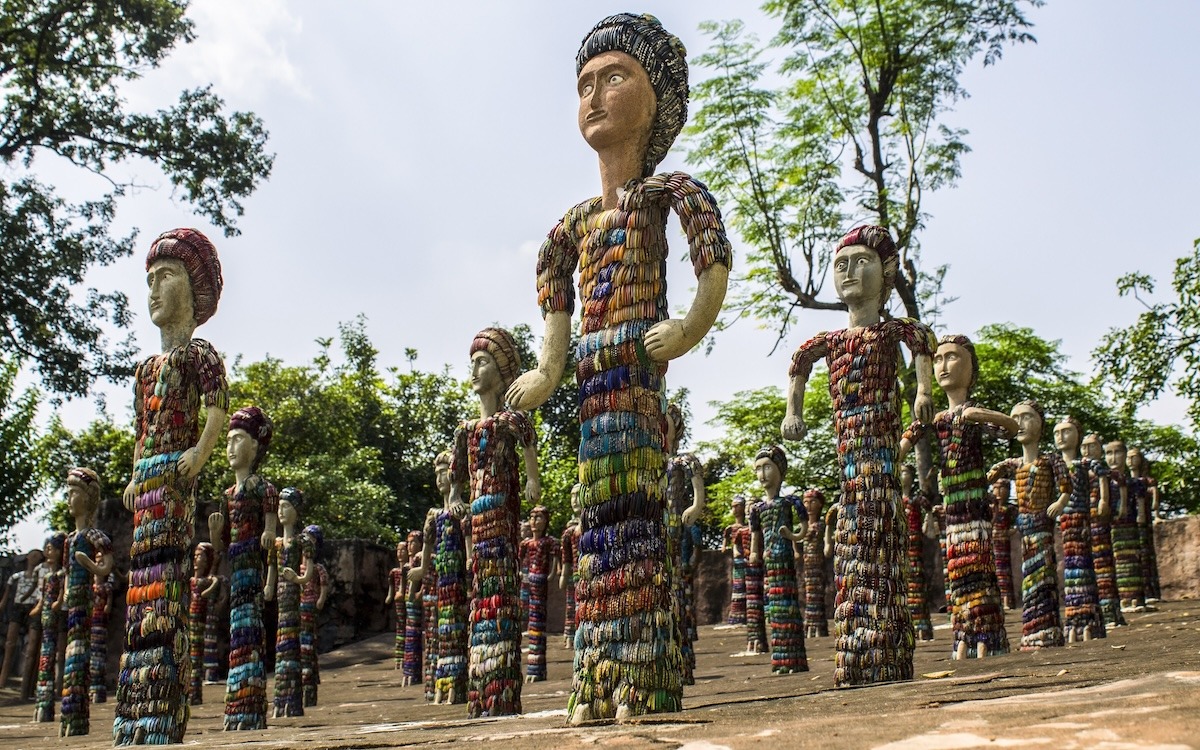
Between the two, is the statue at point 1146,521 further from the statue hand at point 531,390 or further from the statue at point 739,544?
the statue hand at point 531,390

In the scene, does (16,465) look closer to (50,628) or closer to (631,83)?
(50,628)

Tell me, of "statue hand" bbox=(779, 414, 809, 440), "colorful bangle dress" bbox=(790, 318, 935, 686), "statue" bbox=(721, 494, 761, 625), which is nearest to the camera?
"colorful bangle dress" bbox=(790, 318, 935, 686)

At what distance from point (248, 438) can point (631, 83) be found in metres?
4.71

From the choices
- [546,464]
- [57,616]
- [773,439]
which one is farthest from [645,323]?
[546,464]

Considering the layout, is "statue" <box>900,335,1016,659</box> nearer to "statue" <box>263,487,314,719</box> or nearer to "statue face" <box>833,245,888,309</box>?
"statue face" <box>833,245,888,309</box>

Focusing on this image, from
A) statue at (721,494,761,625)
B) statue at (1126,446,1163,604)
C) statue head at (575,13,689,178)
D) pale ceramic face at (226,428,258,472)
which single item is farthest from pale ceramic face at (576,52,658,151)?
statue at (1126,446,1163,604)

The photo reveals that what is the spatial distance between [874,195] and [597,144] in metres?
15.4

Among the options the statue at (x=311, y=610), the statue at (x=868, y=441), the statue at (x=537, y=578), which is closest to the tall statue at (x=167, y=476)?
the statue at (x=868, y=441)

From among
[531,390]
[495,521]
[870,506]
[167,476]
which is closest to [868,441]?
[870,506]

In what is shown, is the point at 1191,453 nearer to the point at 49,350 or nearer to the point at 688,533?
the point at 688,533

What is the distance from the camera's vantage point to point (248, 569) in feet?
26.3

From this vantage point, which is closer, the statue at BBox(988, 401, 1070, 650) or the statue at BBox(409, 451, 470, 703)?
the statue at BBox(409, 451, 470, 703)

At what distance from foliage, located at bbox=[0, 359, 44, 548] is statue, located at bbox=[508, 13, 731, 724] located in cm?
2160

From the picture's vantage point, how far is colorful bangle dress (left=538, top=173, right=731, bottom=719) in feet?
15.1
